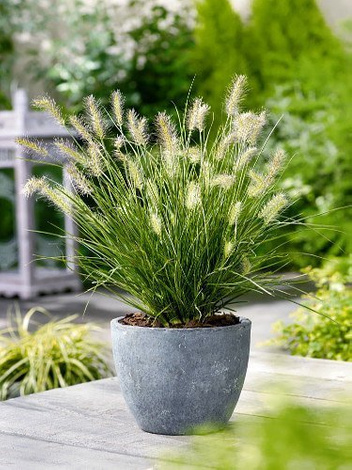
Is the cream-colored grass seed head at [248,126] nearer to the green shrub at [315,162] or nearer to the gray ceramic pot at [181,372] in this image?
the gray ceramic pot at [181,372]

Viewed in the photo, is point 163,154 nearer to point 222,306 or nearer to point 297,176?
point 222,306

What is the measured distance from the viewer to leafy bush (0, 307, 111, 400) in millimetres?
3621

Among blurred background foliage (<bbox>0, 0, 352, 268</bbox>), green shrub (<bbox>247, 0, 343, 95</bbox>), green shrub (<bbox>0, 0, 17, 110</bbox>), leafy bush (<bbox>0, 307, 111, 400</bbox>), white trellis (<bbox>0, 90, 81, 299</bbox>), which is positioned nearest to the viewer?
leafy bush (<bbox>0, 307, 111, 400</bbox>)

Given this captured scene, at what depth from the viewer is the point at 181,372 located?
2.51 metres

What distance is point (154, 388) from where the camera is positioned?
2535 millimetres

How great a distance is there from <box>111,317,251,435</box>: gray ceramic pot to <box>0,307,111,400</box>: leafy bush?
1.03m

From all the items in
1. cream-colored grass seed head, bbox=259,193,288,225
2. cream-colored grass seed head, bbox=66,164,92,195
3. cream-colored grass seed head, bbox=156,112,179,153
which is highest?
cream-colored grass seed head, bbox=156,112,179,153

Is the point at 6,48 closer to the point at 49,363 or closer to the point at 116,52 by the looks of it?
the point at 116,52

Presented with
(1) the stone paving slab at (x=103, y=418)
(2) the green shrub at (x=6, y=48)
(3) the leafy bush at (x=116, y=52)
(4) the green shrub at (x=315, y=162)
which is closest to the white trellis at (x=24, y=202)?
(3) the leafy bush at (x=116, y=52)

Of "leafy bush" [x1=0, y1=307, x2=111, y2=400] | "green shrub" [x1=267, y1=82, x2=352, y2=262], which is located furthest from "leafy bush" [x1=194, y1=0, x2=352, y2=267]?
"leafy bush" [x1=0, y1=307, x2=111, y2=400]

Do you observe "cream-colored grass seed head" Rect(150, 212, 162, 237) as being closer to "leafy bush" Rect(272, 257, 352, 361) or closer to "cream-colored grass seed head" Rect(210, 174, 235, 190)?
"cream-colored grass seed head" Rect(210, 174, 235, 190)

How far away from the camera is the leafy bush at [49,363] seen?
3.62m

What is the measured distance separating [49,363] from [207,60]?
5.35 metres

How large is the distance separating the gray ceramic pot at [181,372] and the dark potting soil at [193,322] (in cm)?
7
